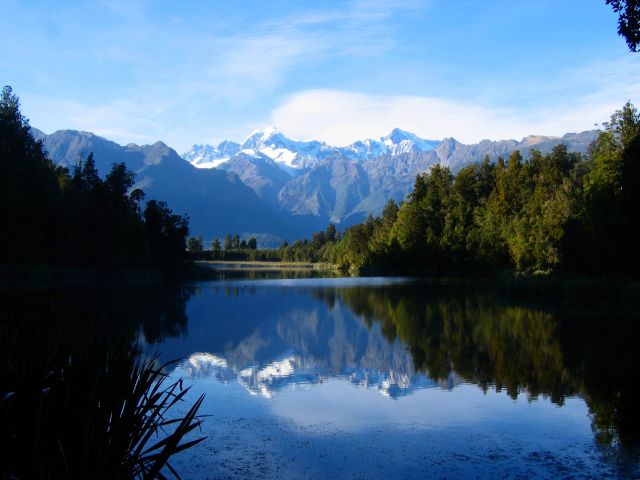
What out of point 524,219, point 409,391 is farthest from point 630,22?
point 524,219

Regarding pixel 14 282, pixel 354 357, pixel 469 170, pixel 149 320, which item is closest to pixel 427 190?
→ pixel 469 170

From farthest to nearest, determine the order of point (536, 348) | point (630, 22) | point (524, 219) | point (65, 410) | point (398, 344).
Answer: point (524, 219), point (398, 344), point (536, 348), point (630, 22), point (65, 410)

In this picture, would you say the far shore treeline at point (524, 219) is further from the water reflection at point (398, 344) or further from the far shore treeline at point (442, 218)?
the water reflection at point (398, 344)

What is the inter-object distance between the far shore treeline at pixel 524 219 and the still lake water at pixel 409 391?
Result: 796 cm

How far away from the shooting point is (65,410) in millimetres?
6516

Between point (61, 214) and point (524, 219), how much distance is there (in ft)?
178

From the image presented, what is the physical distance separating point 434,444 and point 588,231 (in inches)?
1713

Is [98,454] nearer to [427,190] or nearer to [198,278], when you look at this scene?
[198,278]

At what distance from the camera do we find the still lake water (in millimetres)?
11023

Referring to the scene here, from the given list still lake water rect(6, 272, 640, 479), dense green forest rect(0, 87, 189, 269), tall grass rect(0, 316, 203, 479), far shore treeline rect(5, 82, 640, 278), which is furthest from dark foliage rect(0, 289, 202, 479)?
dense green forest rect(0, 87, 189, 269)

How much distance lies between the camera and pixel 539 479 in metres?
10.0

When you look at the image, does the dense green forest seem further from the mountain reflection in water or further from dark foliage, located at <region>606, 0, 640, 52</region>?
dark foliage, located at <region>606, 0, 640, 52</region>

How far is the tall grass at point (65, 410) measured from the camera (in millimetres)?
6246

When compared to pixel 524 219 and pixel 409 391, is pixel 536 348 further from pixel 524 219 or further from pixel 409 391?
pixel 524 219
